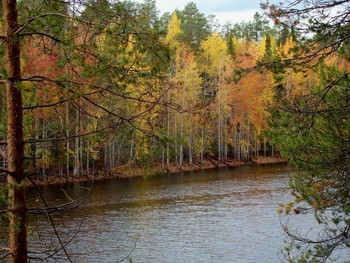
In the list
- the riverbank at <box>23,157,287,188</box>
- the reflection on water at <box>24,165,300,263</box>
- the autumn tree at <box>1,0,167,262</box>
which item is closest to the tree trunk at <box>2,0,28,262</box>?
the autumn tree at <box>1,0,167,262</box>

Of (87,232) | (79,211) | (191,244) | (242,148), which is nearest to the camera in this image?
(191,244)

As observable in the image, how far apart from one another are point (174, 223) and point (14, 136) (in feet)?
43.1

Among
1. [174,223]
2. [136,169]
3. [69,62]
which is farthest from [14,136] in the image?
[136,169]

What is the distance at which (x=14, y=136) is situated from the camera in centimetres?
411

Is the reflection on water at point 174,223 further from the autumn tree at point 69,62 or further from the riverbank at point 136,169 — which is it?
the autumn tree at point 69,62

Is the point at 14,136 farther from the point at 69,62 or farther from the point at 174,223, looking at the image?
the point at 174,223

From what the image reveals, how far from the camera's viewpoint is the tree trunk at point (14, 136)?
4012 millimetres

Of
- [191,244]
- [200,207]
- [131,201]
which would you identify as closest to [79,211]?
[131,201]

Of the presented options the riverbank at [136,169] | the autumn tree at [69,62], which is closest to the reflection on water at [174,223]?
the riverbank at [136,169]

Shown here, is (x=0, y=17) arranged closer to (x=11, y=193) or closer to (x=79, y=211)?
(x=11, y=193)

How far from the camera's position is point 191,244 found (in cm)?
1419

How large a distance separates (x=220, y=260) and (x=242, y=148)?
101 feet

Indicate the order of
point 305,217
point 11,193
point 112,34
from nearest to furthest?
point 11,193
point 112,34
point 305,217

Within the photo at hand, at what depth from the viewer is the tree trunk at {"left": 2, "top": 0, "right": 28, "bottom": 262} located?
401 cm
